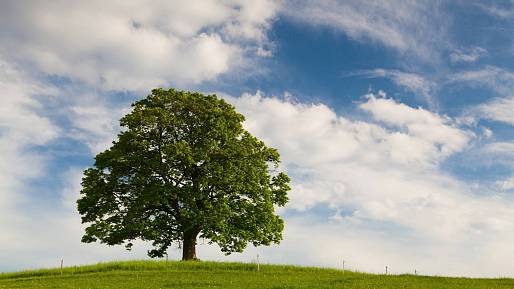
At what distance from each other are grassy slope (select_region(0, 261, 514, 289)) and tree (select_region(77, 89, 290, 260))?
3.47 metres

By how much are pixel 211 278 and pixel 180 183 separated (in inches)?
525

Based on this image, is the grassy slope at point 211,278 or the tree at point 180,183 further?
Answer: the tree at point 180,183

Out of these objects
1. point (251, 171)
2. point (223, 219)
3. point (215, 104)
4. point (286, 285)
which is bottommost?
point (286, 285)

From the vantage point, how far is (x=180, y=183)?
57.0 meters

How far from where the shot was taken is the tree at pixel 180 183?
5544cm

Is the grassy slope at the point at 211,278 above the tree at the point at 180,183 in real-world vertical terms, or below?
below

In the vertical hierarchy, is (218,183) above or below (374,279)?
above

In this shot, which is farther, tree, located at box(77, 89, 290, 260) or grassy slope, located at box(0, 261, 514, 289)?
tree, located at box(77, 89, 290, 260)

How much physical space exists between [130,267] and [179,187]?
841 cm

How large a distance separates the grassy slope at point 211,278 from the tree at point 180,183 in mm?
3470

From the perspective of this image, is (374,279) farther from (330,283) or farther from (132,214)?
(132,214)

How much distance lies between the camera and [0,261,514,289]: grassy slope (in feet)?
140

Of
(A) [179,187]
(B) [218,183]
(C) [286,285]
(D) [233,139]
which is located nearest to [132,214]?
(A) [179,187]

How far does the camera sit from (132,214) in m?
55.6
